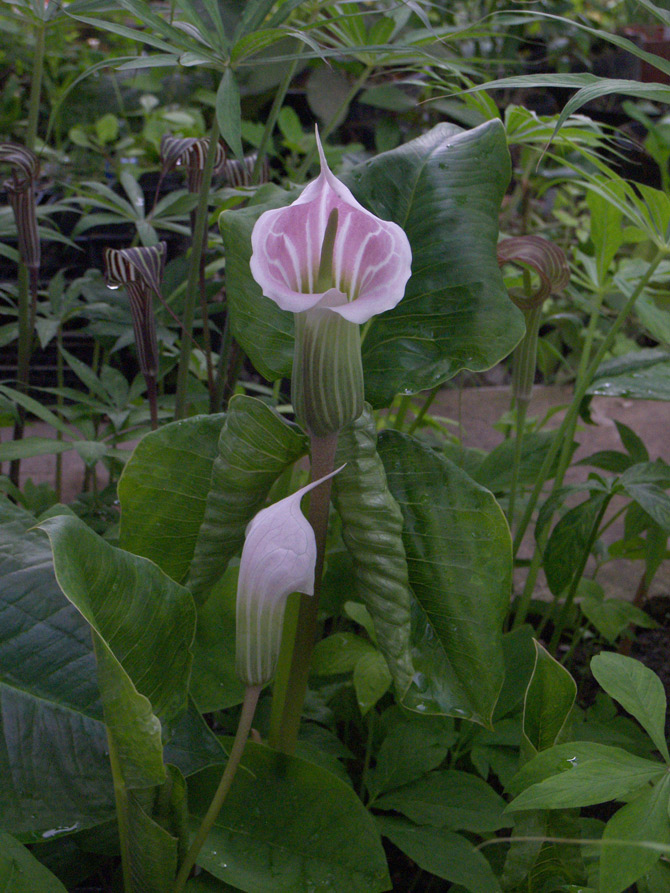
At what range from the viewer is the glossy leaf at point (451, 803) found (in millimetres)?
675

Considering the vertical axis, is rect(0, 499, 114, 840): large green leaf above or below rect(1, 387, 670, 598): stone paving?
above

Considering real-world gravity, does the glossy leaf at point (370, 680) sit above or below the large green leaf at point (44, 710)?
below

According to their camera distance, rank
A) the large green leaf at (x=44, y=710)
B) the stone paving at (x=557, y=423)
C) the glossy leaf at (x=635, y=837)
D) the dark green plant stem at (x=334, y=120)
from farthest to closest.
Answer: the stone paving at (x=557, y=423)
the dark green plant stem at (x=334, y=120)
the large green leaf at (x=44, y=710)
the glossy leaf at (x=635, y=837)

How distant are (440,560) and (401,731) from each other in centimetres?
23

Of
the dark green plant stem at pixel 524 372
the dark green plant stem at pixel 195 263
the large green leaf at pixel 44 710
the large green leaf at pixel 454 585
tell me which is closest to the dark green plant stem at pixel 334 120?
the dark green plant stem at pixel 195 263

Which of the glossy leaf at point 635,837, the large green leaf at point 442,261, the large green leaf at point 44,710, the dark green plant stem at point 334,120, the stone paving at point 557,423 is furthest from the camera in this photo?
the stone paving at point 557,423

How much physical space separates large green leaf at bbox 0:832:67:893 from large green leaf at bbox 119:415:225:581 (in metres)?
0.25

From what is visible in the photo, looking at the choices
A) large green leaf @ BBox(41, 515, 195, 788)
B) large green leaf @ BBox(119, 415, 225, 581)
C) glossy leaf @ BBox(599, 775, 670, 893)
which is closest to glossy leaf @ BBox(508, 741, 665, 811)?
glossy leaf @ BBox(599, 775, 670, 893)

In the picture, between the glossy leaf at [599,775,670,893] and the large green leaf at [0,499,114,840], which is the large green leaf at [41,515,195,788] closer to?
the large green leaf at [0,499,114,840]

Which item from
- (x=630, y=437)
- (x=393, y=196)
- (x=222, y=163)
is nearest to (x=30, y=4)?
(x=222, y=163)

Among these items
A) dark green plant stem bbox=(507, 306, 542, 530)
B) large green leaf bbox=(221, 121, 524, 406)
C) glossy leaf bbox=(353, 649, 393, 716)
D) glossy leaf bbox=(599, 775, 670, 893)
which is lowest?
glossy leaf bbox=(353, 649, 393, 716)

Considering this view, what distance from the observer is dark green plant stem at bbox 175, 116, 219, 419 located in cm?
78

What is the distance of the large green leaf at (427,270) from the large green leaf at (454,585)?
0.09 meters

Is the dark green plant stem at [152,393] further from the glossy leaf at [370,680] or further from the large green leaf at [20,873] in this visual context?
the large green leaf at [20,873]
